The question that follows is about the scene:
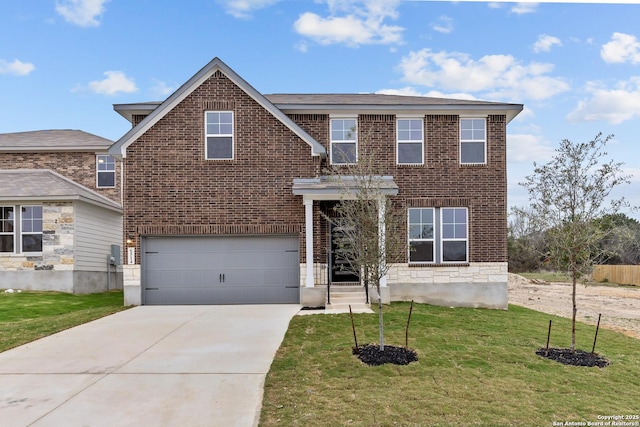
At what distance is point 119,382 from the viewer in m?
6.71

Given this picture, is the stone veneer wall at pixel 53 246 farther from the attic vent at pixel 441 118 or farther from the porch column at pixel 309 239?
the attic vent at pixel 441 118

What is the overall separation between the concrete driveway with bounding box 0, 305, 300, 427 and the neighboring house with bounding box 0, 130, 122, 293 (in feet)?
22.5

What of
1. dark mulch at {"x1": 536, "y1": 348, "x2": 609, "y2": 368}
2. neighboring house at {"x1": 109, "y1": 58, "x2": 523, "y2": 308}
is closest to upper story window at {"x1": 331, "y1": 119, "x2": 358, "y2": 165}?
neighboring house at {"x1": 109, "y1": 58, "x2": 523, "y2": 308}

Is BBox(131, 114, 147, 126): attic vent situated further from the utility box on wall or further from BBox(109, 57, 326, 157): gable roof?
the utility box on wall

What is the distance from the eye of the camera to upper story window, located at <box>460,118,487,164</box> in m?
14.9

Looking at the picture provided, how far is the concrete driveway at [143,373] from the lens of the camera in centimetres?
554

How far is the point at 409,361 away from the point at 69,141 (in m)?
19.5

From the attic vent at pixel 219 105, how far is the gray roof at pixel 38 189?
21.7ft

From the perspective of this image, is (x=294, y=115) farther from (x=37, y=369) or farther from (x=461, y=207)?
(x=37, y=369)

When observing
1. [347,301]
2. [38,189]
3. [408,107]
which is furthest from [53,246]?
[408,107]

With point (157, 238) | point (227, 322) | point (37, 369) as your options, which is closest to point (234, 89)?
point (157, 238)

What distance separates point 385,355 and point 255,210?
7.15 meters

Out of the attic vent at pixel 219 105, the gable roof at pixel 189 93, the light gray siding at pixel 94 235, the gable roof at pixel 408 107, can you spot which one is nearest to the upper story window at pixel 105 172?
the light gray siding at pixel 94 235

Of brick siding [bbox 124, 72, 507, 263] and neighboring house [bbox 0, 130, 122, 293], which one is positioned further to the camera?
neighboring house [bbox 0, 130, 122, 293]
